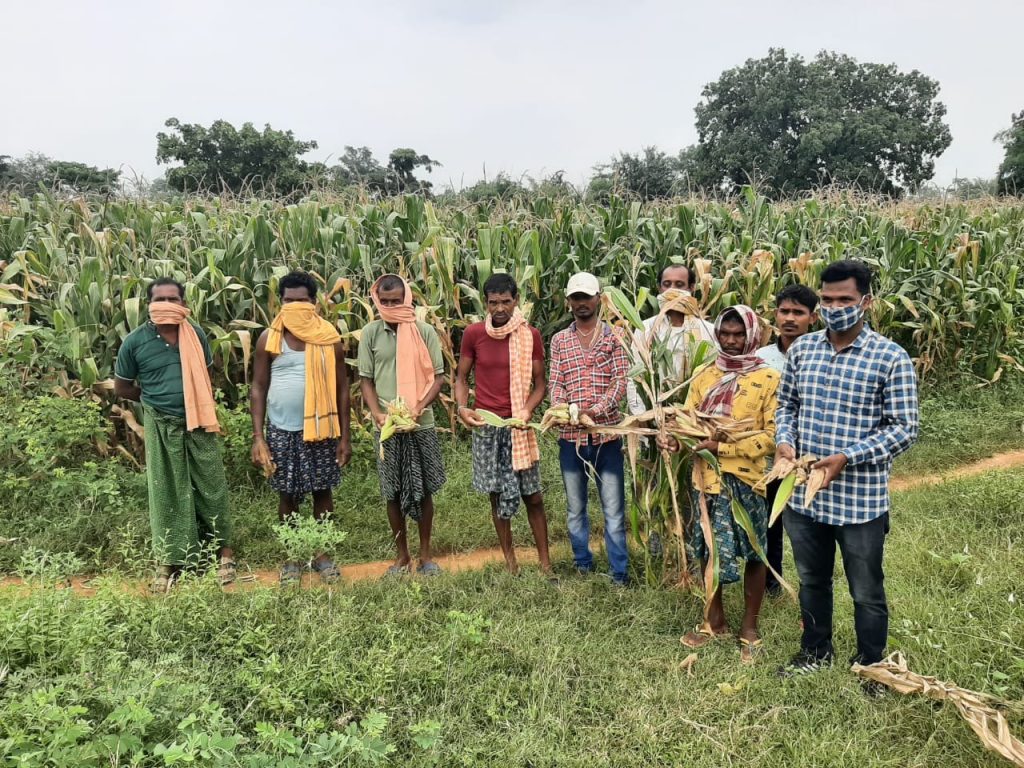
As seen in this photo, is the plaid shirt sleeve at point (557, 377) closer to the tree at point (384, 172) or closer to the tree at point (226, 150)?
the tree at point (384, 172)

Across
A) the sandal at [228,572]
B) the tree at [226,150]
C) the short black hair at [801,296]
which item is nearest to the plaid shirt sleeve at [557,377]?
the short black hair at [801,296]

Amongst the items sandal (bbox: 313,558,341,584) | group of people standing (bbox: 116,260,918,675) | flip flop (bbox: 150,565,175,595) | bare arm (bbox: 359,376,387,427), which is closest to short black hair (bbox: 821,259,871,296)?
group of people standing (bbox: 116,260,918,675)

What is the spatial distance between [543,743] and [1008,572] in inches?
106

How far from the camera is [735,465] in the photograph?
9.04 ft

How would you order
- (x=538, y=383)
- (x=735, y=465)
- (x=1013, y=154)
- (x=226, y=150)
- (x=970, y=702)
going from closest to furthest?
(x=970, y=702) < (x=735, y=465) < (x=538, y=383) < (x=226, y=150) < (x=1013, y=154)

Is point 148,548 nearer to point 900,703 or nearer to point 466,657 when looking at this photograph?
point 466,657

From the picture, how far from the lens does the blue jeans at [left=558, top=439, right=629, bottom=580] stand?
11.0 feet

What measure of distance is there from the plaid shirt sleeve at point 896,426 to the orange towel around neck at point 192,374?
10.6 feet

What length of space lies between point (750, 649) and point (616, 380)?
4.60 ft

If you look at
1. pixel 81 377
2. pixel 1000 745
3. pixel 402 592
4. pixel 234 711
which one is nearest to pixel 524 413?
pixel 402 592

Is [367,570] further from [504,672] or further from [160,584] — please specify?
[504,672]

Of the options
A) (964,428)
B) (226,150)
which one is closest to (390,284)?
(964,428)

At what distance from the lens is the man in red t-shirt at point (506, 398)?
3439mm

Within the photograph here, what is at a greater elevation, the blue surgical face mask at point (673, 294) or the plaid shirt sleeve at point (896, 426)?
the blue surgical face mask at point (673, 294)
